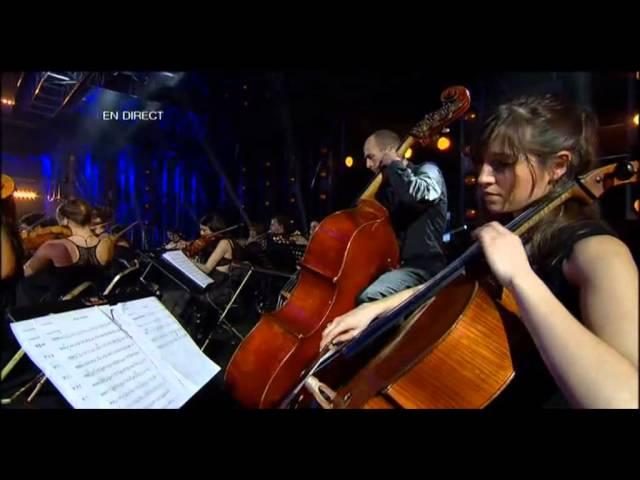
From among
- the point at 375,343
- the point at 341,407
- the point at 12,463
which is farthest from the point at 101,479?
the point at 375,343

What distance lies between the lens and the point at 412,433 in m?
1.75

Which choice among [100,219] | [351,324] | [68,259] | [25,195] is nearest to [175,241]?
[100,219]

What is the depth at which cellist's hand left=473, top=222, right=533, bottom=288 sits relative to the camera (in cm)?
122

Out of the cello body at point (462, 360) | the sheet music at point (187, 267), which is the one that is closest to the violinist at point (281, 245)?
the sheet music at point (187, 267)

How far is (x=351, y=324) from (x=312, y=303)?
0.23m

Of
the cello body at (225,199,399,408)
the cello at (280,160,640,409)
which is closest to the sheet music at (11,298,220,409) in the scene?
the cello body at (225,199,399,408)

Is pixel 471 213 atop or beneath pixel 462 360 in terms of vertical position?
atop

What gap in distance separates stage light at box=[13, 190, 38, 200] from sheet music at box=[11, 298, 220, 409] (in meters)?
0.47

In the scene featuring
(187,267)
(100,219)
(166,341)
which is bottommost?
(166,341)

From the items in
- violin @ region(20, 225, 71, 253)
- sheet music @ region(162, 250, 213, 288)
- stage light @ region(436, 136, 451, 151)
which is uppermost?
stage light @ region(436, 136, 451, 151)

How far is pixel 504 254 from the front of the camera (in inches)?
49.1

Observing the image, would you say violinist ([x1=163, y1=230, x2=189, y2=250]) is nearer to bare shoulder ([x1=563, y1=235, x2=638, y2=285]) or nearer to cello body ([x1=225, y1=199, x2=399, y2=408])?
cello body ([x1=225, y1=199, x2=399, y2=408])

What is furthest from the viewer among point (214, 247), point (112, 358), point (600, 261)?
point (214, 247)

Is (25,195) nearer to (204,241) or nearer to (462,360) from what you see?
(204,241)
